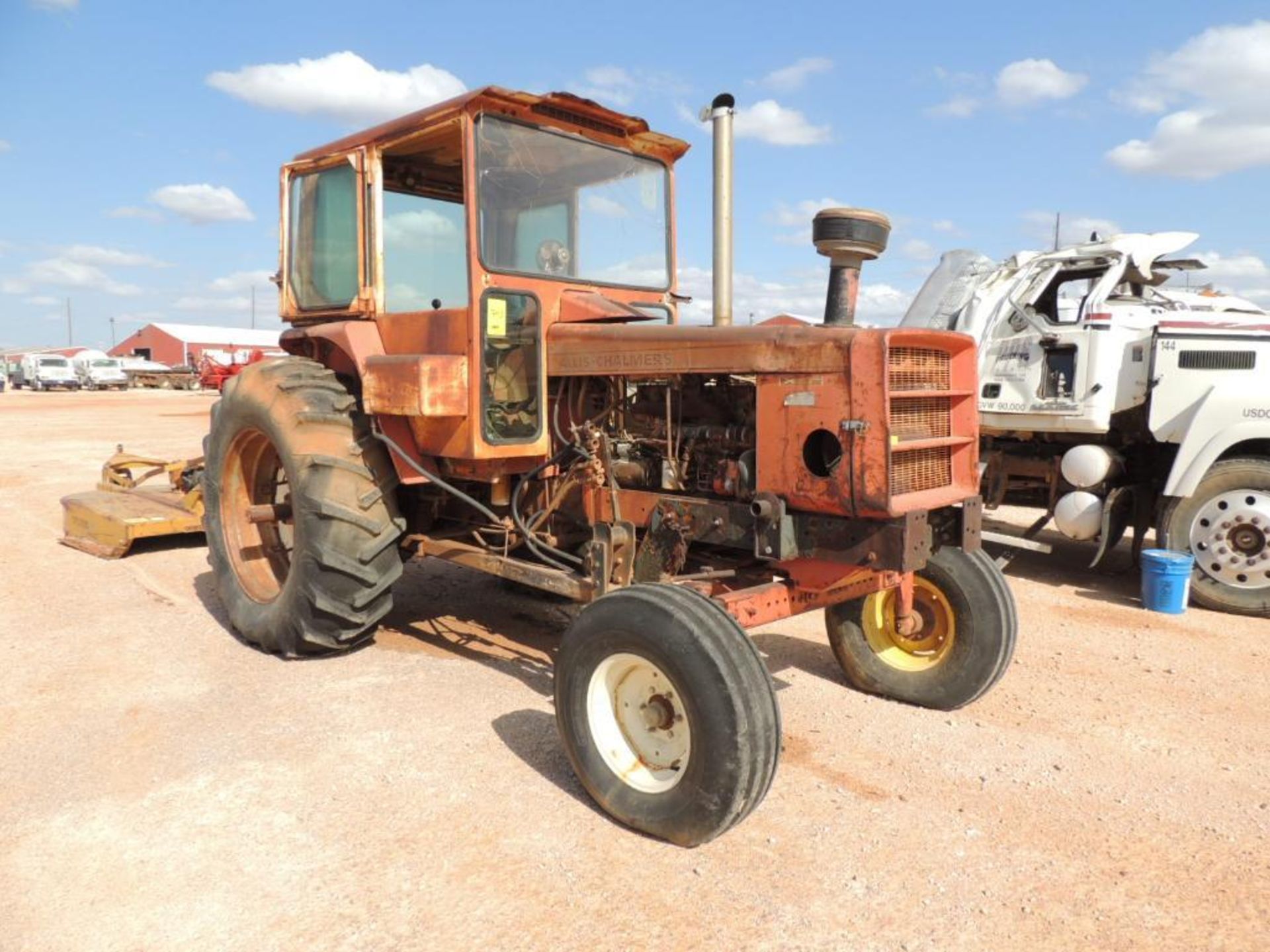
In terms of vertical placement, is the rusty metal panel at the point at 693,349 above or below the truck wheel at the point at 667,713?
above

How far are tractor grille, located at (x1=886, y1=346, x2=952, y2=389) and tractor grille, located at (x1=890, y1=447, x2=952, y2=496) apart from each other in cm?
25

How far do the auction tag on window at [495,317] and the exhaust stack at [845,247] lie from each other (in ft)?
4.46

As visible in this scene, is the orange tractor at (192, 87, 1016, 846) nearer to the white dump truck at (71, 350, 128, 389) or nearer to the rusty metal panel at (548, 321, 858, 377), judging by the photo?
the rusty metal panel at (548, 321, 858, 377)

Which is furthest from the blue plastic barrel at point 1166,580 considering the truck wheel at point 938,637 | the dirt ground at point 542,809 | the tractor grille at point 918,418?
the tractor grille at point 918,418

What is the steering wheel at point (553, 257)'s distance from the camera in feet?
14.7

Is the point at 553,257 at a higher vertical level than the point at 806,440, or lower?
higher

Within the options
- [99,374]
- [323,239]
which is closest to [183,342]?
[99,374]

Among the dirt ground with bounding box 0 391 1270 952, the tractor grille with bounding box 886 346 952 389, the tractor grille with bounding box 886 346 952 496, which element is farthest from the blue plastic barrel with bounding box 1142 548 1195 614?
the tractor grille with bounding box 886 346 952 389

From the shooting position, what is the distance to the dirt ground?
2.56m

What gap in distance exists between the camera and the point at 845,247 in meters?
3.61

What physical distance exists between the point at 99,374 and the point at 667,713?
45.7 metres

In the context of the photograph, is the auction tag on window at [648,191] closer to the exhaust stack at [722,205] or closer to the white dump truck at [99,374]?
the exhaust stack at [722,205]

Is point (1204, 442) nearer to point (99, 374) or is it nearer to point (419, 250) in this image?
point (419, 250)

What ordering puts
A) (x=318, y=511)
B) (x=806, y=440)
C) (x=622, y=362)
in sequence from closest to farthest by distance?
(x=806, y=440) → (x=622, y=362) → (x=318, y=511)
